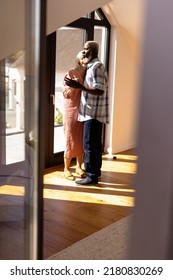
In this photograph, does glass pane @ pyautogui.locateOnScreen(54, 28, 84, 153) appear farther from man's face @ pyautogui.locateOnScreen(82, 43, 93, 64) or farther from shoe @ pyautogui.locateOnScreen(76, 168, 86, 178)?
man's face @ pyautogui.locateOnScreen(82, 43, 93, 64)

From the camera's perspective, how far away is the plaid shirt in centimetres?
292

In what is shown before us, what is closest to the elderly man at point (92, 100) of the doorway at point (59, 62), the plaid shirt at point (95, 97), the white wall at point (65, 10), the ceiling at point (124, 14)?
the plaid shirt at point (95, 97)

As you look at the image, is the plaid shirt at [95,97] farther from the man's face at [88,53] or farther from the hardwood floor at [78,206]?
the hardwood floor at [78,206]

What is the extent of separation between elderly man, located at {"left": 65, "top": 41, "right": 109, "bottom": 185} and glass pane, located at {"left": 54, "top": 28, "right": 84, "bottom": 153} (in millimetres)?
617

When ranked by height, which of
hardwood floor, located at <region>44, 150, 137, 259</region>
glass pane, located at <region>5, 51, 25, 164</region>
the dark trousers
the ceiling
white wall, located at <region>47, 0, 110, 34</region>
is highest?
the ceiling

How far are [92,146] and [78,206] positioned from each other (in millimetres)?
625

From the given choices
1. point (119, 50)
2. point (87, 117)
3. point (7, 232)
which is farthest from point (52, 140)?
point (7, 232)

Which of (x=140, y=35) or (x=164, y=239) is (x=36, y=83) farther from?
(x=164, y=239)

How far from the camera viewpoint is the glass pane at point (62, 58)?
3576mm

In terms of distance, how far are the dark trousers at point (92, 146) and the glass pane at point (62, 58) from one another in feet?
2.53

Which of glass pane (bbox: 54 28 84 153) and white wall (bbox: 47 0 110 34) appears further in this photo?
glass pane (bbox: 54 28 84 153)

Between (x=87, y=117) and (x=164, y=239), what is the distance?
2473 mm

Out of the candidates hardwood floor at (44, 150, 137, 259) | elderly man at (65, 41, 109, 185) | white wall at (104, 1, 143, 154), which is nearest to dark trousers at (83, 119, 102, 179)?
elderly man at (65, 41, 109, 185)
